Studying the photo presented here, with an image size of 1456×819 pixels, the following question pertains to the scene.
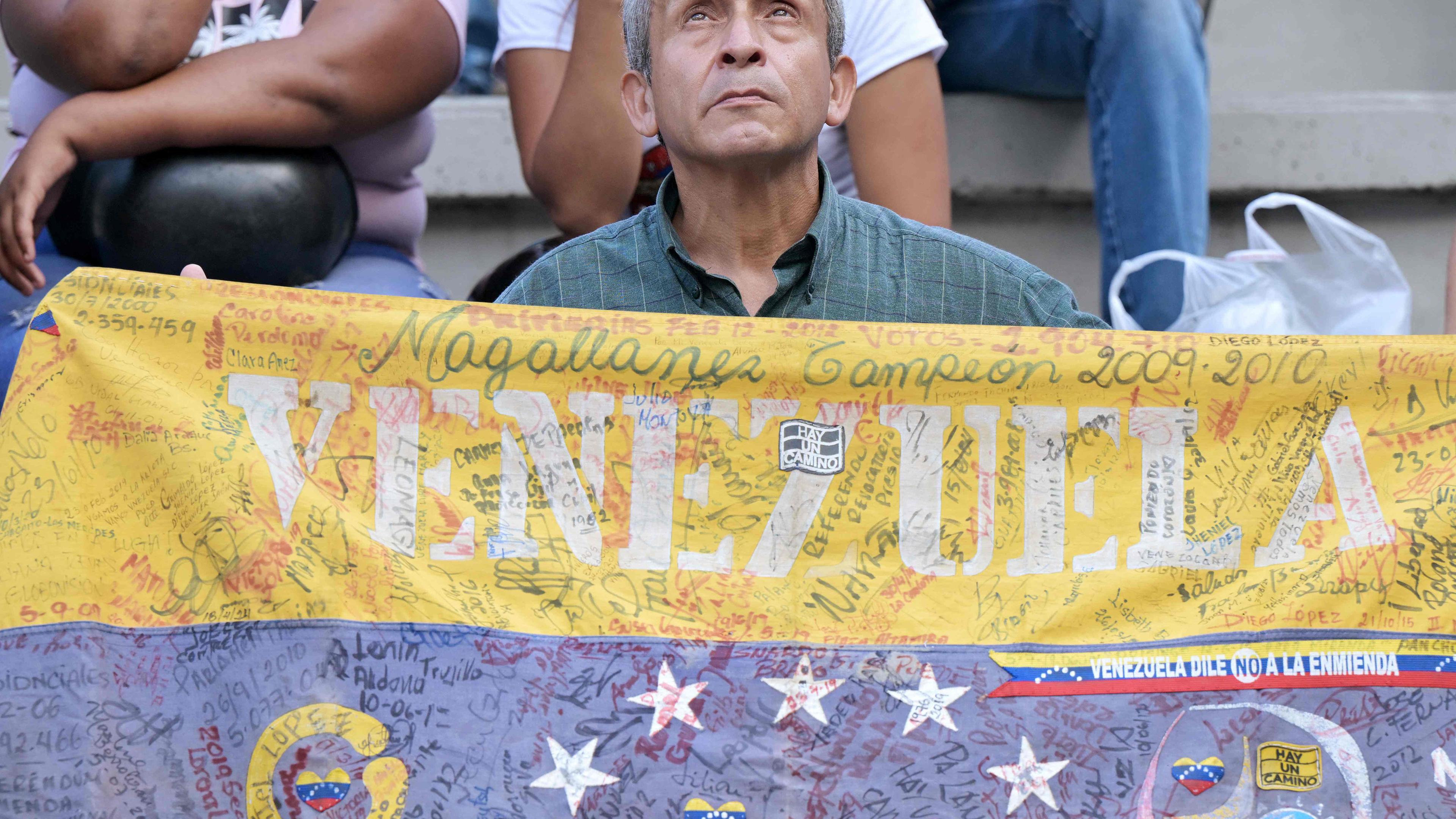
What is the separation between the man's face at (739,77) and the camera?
1.80 meters

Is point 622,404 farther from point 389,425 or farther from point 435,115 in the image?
point 435,115

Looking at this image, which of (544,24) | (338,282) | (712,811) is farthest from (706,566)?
(544,24)

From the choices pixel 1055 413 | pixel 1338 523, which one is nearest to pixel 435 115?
pixel 1055 413

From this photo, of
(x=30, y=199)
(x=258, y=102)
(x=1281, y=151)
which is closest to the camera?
(x=30, y=199)

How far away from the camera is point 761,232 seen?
6.30ft

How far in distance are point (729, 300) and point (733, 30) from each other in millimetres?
352

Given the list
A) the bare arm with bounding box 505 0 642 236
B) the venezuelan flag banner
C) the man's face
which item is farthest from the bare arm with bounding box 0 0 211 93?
the man's face

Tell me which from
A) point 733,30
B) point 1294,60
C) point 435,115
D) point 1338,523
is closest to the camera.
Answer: point 1338,523

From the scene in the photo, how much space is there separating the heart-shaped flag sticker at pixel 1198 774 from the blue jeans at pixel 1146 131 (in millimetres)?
1334

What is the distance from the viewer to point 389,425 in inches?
64.8

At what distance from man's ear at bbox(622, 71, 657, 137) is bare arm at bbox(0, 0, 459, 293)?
1.87ft

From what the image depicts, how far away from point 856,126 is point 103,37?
1303 millimetres

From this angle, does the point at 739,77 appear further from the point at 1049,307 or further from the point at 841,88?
the point at 1049,307

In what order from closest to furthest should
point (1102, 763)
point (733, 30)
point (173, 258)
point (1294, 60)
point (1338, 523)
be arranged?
point (1102, 763)
point (1338, 523)
point (733, 30)
point (173, 258)
point (1294, 60)
